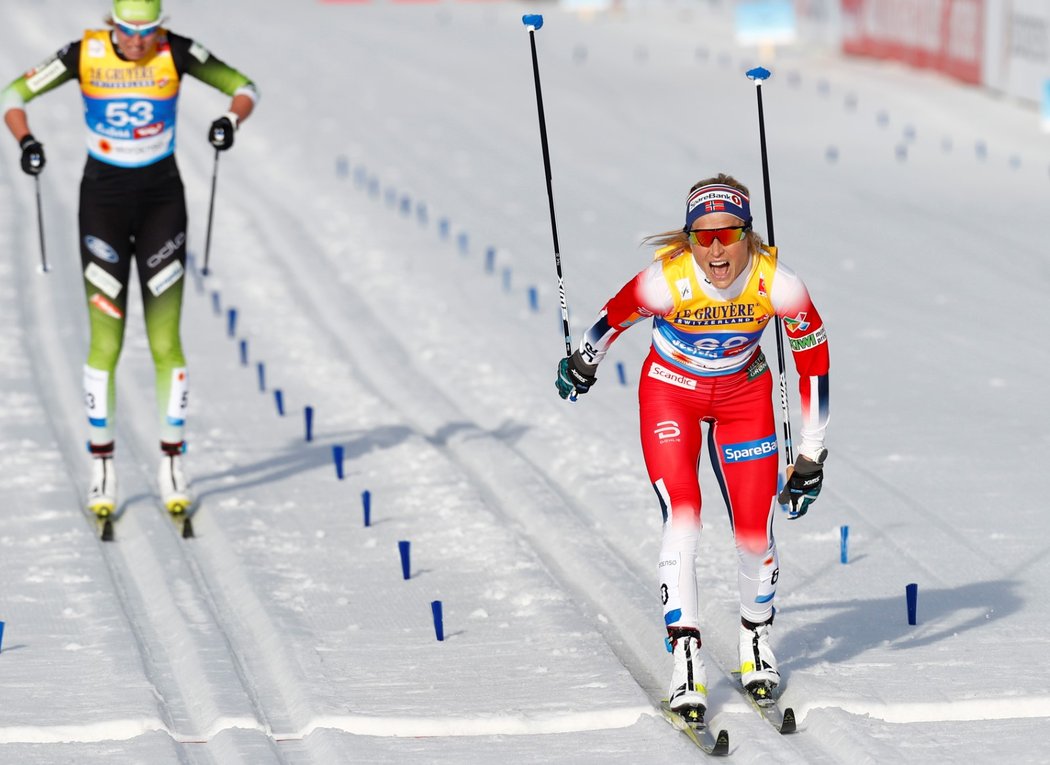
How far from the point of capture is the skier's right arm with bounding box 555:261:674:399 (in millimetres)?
6066

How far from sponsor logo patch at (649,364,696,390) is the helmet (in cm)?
350

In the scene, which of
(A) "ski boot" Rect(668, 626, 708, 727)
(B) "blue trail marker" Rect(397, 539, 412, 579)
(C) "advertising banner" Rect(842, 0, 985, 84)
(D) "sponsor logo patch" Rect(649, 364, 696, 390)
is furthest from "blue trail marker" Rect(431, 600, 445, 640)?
(C) "advertising banner" Rect(842, 0, 985, 84)

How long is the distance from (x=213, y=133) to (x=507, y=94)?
15936 millimetres

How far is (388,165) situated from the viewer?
1958cm

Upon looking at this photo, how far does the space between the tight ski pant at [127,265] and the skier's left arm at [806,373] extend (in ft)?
11.8

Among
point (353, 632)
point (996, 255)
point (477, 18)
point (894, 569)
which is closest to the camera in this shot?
point (353, 632)

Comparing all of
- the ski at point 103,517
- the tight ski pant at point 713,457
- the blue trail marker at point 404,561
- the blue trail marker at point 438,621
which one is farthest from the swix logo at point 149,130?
the tight ski pant at point 713,457

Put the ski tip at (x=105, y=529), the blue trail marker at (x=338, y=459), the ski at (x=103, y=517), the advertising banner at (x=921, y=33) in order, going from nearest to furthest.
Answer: the ski tip at (x=105, y=529) < the ski at (x=103, y=517) < the blue trail marker at (x=338, y=459) < the advertising banner at (x=921, y=33)

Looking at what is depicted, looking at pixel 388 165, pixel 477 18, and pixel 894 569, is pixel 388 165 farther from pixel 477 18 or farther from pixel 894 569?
pixel 477 18

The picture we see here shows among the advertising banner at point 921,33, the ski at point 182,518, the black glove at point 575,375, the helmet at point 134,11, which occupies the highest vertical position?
the helmet at point 134,11

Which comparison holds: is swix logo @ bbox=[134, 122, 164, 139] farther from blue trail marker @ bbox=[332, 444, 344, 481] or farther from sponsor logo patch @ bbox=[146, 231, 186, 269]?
blue trail marker @ bbox=[332, 444, 344, 481]

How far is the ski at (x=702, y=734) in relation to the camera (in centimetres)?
586

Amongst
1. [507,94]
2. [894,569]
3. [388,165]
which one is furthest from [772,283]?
[507,94]

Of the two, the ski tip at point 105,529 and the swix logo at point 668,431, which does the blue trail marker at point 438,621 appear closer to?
the swix logo at point 668,431
